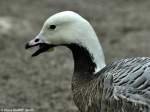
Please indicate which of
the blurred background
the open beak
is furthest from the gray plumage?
the blurred background

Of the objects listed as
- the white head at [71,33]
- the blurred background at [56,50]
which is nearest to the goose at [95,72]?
the white head at [71,33]

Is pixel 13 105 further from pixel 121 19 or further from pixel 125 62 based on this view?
pixel 121 19

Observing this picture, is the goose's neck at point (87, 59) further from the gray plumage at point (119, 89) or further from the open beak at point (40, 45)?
the open beak at point (40, 45)

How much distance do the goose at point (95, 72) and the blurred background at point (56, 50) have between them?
1.68 meters

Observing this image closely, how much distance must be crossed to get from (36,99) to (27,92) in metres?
0.27

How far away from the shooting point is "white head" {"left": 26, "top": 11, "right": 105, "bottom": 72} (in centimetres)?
523

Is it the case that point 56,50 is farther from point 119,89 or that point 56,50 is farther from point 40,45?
point 119,89

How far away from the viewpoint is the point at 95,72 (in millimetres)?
5316

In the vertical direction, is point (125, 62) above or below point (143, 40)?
above

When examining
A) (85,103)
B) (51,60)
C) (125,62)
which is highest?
(125,62)

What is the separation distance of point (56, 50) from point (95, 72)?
14.0 ft

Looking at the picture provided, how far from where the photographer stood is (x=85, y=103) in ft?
17.0

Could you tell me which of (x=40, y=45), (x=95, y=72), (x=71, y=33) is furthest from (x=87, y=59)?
(x=40, y=45)

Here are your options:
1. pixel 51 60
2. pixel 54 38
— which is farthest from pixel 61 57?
pixel 54 38
